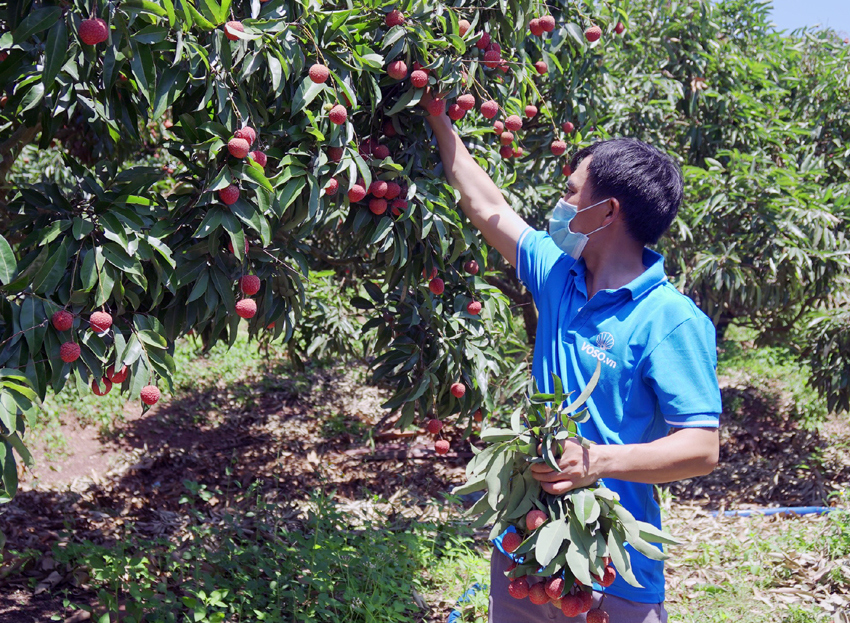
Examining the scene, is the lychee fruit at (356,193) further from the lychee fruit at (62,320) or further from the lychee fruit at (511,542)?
the lychee fruit at (511,542)

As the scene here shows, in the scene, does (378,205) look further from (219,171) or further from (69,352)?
(69,352)

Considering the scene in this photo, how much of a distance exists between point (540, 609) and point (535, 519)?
1.25ft

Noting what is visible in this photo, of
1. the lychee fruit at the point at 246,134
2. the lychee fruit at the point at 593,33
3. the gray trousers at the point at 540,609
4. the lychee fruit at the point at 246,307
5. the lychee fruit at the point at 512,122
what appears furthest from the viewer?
the lychee fruit at the point at 593,33

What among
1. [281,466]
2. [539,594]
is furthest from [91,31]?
[281,466]

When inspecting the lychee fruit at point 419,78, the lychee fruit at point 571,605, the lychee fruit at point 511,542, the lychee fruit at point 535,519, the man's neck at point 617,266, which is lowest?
the lychee fruit at point 571,605

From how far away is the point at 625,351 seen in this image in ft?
5.46

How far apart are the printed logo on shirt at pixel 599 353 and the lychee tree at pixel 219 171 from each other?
0.77 metres

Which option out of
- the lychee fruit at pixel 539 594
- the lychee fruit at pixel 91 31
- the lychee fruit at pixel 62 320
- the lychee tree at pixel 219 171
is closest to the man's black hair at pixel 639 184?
the lychee tree at pixel 219 171

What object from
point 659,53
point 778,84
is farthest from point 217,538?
point 778,84

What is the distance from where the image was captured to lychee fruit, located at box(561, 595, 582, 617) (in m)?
1.51

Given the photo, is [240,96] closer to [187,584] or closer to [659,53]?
[187,584]

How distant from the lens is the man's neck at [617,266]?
1.81 m

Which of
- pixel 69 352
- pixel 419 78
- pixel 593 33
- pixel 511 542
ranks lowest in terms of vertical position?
pixel 511 542

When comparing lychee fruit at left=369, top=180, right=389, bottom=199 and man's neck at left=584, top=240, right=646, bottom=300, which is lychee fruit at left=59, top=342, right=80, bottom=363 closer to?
lychee fruit at left=369, top=180, right=389, bottom=199
